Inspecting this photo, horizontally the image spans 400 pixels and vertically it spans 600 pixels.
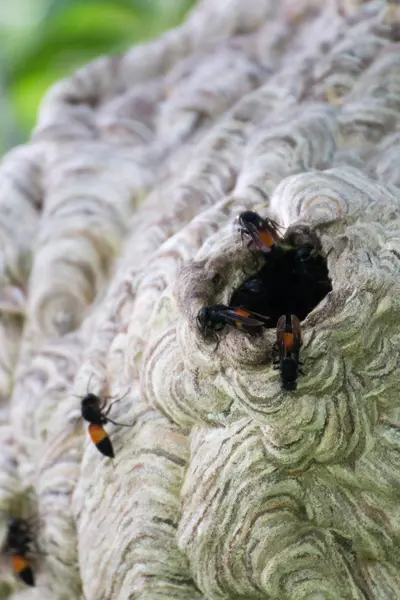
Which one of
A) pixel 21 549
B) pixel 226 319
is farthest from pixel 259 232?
pixel 21 549

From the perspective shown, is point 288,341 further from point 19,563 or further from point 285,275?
point 19,563

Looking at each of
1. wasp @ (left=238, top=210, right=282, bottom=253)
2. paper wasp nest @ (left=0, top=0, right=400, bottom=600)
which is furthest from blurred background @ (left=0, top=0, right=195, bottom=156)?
wasp @ (left=238, top=210, right=282, bottom=253)

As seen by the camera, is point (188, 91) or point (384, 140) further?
point (188, 91)

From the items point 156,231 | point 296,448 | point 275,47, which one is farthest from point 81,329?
point 275,47

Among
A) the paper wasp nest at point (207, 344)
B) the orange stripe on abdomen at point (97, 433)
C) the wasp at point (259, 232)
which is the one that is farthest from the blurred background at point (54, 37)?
the wasp at point (259, 232)

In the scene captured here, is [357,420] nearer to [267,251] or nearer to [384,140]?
[267,251]

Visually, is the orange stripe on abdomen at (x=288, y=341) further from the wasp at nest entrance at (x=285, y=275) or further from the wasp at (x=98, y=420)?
the wasp at (x=98, y=420)
